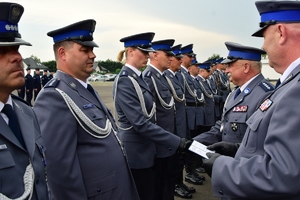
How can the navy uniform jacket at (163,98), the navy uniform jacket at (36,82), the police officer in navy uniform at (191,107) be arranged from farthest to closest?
1. the navy uniform jacket at (36,82)
2. the police officer in navy uniform at (191,107)
3. the navy uniform jacket at (163,98)

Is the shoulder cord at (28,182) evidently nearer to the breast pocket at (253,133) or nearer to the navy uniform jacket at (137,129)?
the breast pocket at (253,133)

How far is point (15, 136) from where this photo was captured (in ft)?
6.07

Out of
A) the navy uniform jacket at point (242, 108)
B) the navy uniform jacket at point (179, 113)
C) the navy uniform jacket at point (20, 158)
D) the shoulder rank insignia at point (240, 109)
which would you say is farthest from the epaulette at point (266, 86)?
the navy uniform jacket at point (20, 158)

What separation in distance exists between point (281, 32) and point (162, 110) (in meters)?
2.74

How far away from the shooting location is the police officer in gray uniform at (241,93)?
329 cm

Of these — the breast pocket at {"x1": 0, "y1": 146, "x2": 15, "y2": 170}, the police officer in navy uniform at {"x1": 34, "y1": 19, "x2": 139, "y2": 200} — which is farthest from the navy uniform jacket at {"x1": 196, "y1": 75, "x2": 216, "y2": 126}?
the breast pocket at {"x1": 0, "y1": 146, "x2": 15, "y2": 170}

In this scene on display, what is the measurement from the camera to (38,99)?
2535 mm

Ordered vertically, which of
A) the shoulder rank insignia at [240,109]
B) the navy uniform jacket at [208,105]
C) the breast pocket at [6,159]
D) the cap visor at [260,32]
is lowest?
the navy uniform jacket at [208,105]

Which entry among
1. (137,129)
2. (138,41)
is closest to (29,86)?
(138,41)

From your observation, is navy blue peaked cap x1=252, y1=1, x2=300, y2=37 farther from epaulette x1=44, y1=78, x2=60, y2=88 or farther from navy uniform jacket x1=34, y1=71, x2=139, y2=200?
epaulette x1=44, y1=78, x2=60, y2=88

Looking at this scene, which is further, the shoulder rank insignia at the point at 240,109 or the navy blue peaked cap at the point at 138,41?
the navy blue peaked cap at the point at 138,41

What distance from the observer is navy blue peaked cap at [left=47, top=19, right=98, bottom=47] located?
2746mm

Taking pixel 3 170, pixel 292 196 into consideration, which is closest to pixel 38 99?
pixel 3 170

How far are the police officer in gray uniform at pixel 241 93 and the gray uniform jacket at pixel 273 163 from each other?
132 cm
